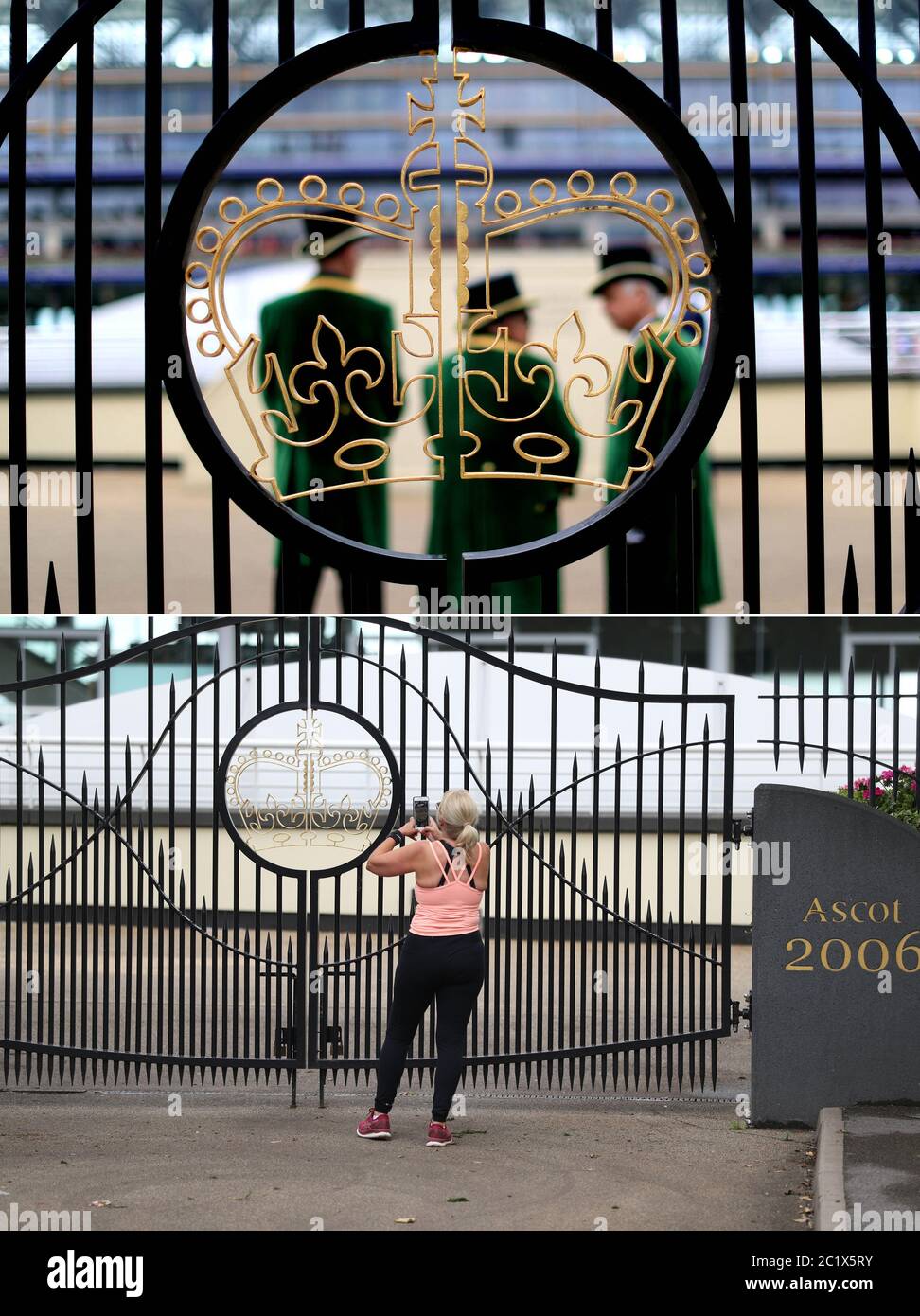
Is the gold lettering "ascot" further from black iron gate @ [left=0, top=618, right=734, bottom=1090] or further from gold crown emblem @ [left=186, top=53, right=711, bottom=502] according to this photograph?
gold crown emblem @ [left=186, top=53, right=711, bottom=502]

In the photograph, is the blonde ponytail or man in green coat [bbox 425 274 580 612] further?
the blonde ponytail

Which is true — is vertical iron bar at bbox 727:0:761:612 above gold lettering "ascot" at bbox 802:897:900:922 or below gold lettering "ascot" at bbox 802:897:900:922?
above

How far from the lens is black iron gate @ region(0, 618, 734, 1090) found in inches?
288

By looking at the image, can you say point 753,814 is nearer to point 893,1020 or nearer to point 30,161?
point 893,1020

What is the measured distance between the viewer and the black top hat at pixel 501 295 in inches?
181

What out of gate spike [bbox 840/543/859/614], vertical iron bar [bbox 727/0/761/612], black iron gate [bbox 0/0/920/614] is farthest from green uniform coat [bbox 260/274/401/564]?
gate spike [bbox 840/543/859/614]

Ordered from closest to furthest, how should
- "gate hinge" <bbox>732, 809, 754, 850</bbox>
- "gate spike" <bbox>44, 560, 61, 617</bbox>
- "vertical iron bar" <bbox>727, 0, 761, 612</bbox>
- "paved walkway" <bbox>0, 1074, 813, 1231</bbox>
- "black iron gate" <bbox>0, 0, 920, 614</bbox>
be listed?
"black iron gate" <bbox>0, 0, 920, 614</bbox> → "vertical iron bar" <bbox>727, 0, 761, 612</bbox> → "gate spike" <bbox>44, 560, 61, 617</bbox> → "paved walkway" <bbox>0, 1074, 813, 1231</bbox> → "gate hinge" <bbox>732, 809, 754, 850</bbox>

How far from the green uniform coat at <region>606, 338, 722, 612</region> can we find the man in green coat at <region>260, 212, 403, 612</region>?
70cm

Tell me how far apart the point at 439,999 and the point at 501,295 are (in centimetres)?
317

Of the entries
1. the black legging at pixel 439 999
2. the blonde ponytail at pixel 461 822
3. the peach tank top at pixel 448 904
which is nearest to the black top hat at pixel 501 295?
the blonde ponytail at pixel 461 822

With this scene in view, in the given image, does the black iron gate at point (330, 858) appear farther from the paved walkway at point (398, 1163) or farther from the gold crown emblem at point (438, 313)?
the gold crown emblem at point (438, 313)

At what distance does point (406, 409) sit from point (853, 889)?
3397 mm

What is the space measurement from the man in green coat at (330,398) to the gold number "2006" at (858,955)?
127 inches

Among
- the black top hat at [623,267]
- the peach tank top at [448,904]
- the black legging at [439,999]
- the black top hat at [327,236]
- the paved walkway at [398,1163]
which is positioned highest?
the black top hat at [327,236]
